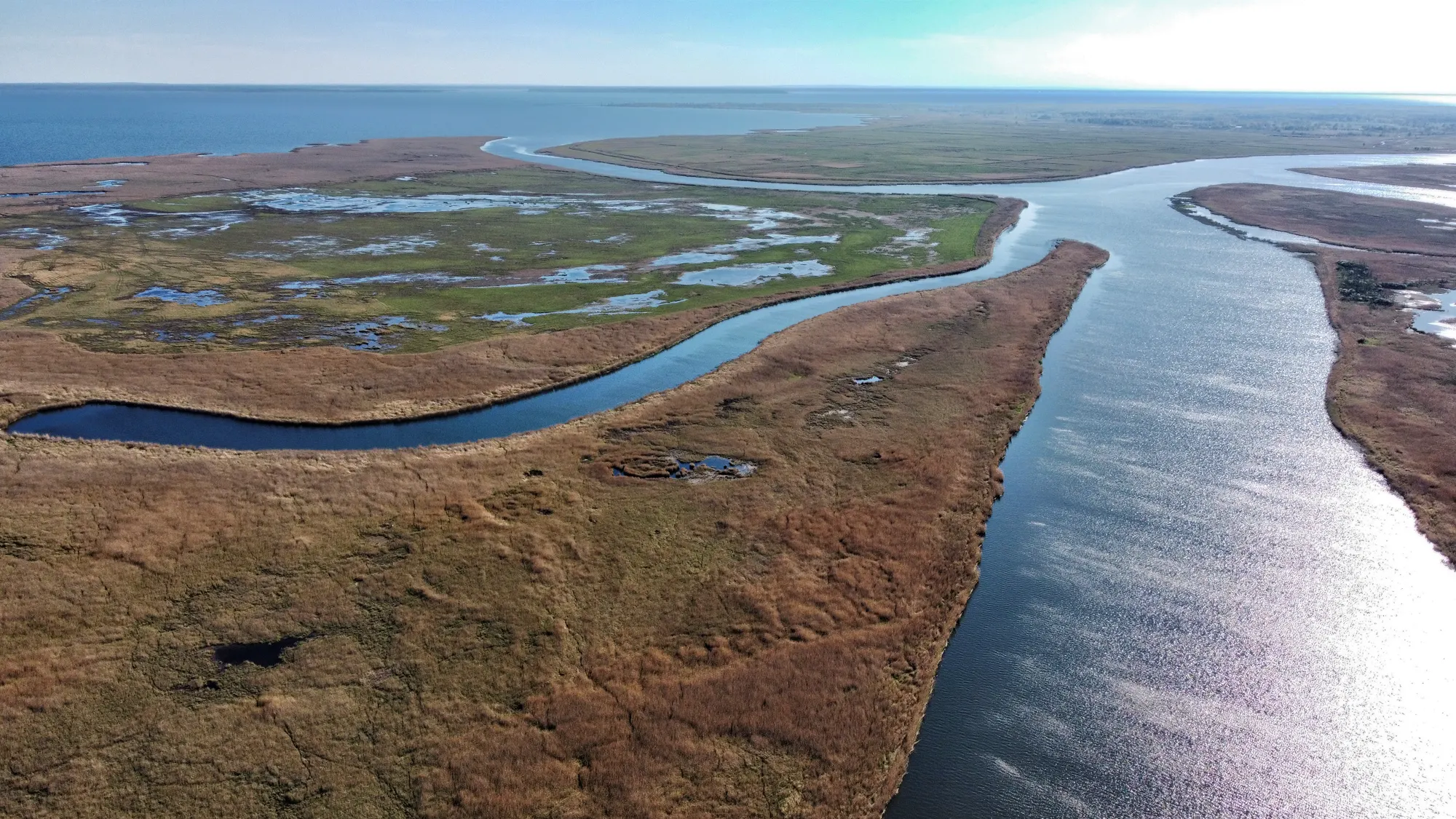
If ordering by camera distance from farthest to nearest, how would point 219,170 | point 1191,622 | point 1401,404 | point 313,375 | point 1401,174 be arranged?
point 1401,174
point 219,170
point 313,375
point 1401,404
point 1191,622

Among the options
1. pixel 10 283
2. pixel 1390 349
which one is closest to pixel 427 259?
pixel 10 283

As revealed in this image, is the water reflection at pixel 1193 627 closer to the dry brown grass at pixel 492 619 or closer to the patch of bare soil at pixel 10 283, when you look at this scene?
the dry brown grass at pixel 492 619

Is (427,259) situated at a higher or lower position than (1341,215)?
lower

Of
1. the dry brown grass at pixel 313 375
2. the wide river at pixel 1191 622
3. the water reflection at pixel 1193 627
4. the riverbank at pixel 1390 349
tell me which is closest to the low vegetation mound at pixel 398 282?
the dry brown grass at pixel 313 375

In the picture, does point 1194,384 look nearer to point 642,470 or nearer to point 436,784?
point 642,470

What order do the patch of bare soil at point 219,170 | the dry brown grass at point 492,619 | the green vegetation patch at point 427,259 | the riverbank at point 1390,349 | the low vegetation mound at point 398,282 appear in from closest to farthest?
the dry brown grass at point 492,619
the riverbank at point 1390,349
the low vegetation mound at point 398,282
the green vegetation patch at point 427,259
the patch of bare soil at point 219,170

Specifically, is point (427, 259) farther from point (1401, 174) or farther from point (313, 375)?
point (1401, 174)
